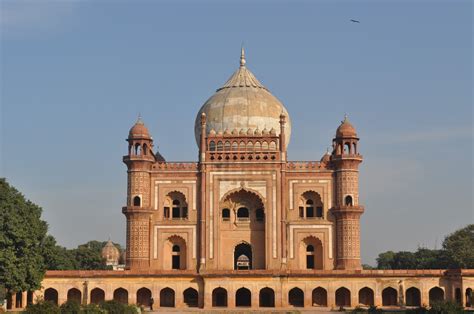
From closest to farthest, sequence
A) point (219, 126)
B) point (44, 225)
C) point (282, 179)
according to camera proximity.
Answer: point (44, 225), point (282, 179), point (219, 126)

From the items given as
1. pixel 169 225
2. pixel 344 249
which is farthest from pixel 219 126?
pixel 344 249

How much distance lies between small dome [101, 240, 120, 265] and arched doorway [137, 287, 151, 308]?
3960cm

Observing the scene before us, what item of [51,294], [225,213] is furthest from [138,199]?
[51,294]

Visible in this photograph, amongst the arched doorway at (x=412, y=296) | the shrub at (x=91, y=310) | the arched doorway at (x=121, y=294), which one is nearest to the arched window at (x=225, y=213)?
the arched doorway at (x=121, y=294)

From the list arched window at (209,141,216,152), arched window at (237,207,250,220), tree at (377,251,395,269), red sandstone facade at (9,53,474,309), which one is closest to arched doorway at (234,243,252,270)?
red sandstone facade at (9,53,474,309)

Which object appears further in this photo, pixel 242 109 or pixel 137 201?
pixel 242 109

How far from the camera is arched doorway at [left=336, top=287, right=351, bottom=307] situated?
3957 cm

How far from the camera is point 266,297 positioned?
4144 cm

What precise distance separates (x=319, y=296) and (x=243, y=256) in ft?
17.9

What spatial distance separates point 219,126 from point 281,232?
7.06 meters

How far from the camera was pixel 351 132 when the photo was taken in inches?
1661

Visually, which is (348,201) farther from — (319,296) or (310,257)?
(319,296)

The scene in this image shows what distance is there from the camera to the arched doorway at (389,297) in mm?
40250

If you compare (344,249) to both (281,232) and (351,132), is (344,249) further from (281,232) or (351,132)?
(351,132)
